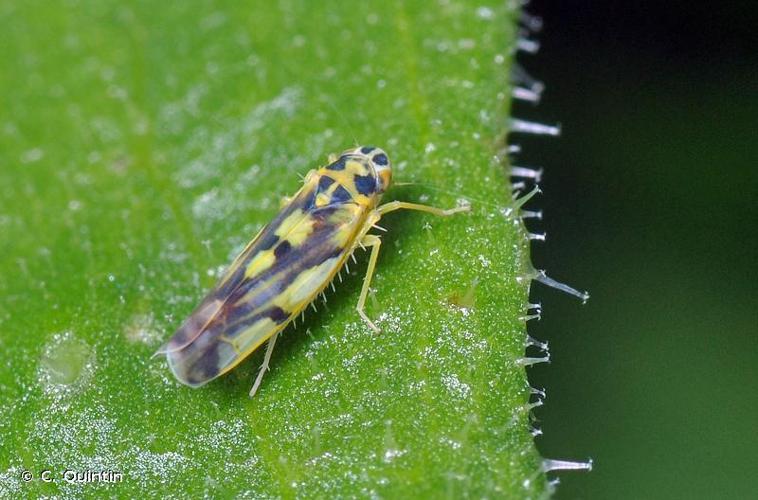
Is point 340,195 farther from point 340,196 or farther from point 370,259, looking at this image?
point 370,259

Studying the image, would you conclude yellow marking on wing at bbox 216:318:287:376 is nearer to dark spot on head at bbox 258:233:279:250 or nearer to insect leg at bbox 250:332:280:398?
insect leg at bbox 250:332:280:398

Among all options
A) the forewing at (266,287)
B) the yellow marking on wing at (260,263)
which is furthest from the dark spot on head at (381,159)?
the yellow marking on wing at (260,263)

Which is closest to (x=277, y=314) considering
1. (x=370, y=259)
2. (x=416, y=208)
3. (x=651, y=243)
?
(x=370, y=259)

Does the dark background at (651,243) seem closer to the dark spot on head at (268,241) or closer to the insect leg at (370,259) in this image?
the insect leg at (370,259)

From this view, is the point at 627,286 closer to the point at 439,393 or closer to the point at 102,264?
the point at 439,393

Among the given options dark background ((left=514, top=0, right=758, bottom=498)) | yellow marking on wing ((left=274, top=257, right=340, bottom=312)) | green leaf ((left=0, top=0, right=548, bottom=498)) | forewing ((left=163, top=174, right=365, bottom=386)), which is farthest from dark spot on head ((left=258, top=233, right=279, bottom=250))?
dark background ((left=514, top=0, right=758, bottom=498))
